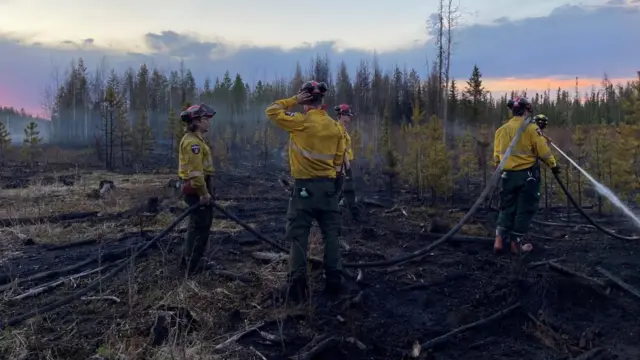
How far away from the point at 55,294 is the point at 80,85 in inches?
3219

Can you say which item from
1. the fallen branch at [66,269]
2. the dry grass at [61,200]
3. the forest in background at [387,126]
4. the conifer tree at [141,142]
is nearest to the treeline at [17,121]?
the forest in background at [387,126]

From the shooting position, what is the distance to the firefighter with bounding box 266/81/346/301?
18.4ft

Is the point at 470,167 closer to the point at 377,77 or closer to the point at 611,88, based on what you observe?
the point at 377,77

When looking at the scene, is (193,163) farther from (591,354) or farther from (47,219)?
(47,219)

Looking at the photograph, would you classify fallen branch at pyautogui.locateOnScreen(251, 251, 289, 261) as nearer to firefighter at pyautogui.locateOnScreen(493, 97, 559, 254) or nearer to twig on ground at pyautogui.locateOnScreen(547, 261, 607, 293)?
firefighter at pyautogui.locateOnScreen(493, 97, 559, 254)

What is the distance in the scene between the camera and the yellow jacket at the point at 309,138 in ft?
18.4

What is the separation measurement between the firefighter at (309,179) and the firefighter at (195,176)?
3.82 feet

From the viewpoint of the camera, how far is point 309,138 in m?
5.66

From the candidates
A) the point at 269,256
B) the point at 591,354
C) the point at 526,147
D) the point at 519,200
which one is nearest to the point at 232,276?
the point at 269,256

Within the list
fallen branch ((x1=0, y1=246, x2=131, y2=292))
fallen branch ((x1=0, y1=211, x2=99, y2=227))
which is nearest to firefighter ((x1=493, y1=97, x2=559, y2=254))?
fallen branch ((x1=0, y1=246, x2=131, y2=292))

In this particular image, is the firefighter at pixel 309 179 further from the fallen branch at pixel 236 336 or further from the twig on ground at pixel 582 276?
the twig on ground at pixel 582 276

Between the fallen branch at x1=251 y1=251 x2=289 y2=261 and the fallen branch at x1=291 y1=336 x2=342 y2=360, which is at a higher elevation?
the fallen branch at x1=251 y1=251 x2=289 y2=261

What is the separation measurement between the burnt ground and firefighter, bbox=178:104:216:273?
354 millimetres

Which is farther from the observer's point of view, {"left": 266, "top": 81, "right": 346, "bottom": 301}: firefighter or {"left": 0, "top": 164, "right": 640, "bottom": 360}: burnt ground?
{"left": 266, "top": 81, "right": 346, "bottom": 301}: firefighter
